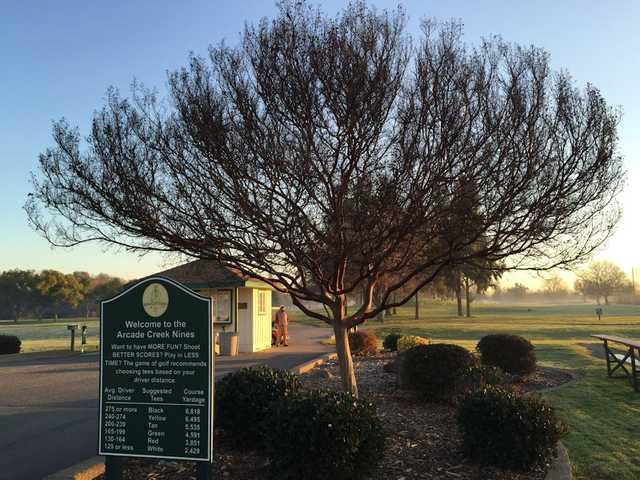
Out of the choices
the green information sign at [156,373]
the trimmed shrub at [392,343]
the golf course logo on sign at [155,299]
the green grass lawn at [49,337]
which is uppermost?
the golf course logo on sign at [155,299]

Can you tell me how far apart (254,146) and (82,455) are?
440 centimetres

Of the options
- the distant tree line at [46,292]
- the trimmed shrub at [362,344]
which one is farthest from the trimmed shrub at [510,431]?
the distant tree line at [46,292]

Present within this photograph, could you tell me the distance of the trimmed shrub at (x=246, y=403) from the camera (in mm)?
5840

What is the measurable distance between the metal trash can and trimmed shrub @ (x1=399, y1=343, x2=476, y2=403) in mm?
10773


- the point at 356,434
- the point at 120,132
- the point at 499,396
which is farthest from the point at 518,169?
the point at 120,132

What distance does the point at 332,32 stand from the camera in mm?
6156

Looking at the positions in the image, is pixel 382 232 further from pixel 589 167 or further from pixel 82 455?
pixel 82 455

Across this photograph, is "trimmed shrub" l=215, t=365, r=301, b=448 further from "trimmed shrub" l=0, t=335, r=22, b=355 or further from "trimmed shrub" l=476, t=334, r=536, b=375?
"trimmed shrub" l=0, t=335, r=22, b=355

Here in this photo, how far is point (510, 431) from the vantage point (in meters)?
5.40

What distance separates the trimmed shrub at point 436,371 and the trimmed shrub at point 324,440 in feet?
12.6

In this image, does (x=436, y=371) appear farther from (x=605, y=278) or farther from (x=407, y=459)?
(x=605, y=278)

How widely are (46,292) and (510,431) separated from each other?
2672 inches

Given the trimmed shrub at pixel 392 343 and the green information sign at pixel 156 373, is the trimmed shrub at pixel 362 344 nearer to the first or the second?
the trimmed shrub at pixel 392 343

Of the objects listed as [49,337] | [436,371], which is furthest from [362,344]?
[49,337]
